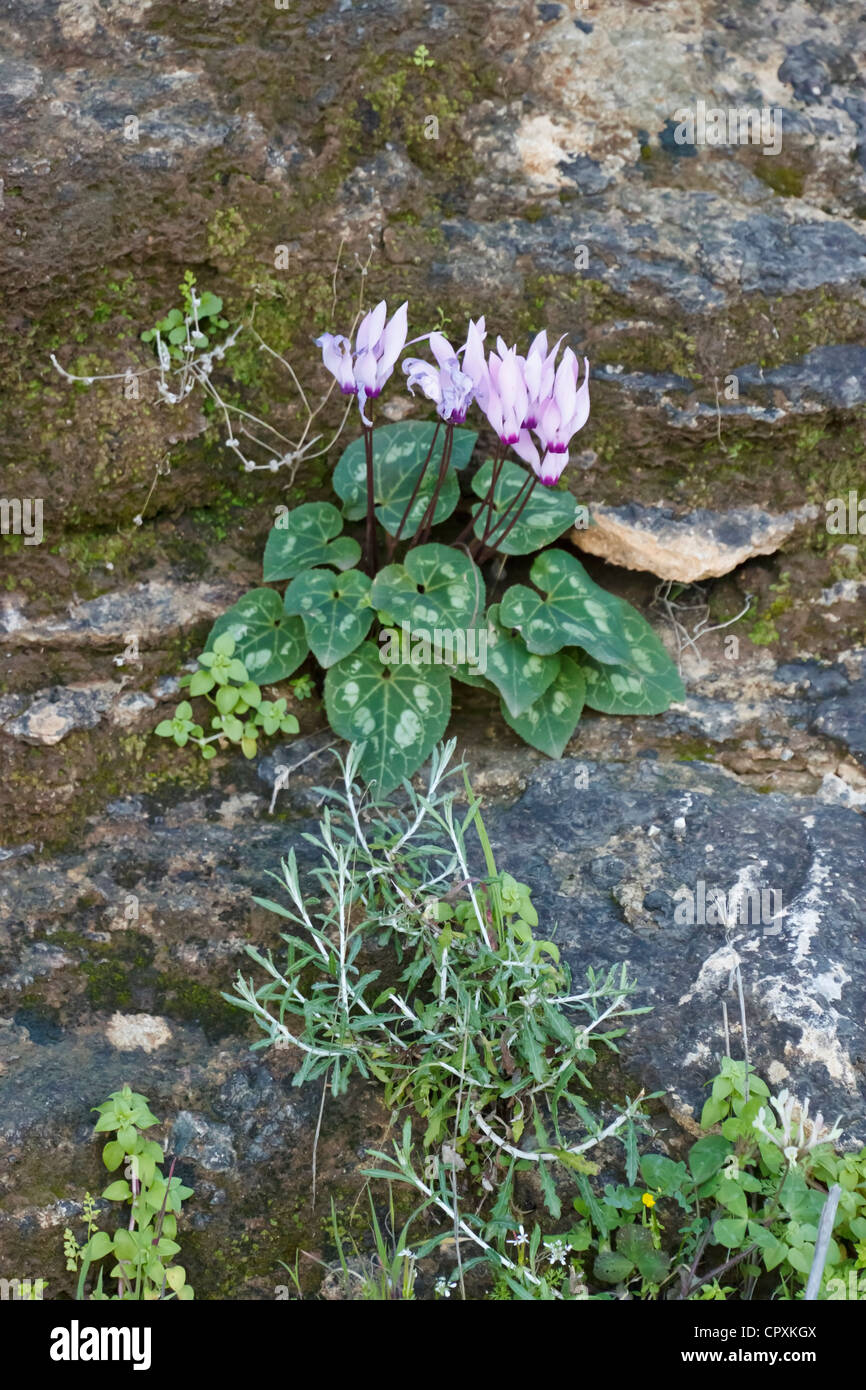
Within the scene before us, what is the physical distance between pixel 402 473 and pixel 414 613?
459 mm

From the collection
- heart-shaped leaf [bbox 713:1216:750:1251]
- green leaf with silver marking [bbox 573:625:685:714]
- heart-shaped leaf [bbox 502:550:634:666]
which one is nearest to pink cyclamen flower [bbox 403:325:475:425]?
heart-shaped leaf [bbox 502:550:634:666]

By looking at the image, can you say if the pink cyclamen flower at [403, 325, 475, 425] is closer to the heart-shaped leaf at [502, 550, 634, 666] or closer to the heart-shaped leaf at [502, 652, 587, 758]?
the heart-shaped leaf at [502, 550, 634, 666]

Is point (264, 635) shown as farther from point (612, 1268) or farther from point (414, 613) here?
point (612, 1268)

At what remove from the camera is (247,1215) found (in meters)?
2.18

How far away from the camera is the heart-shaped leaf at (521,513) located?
9.96 ft

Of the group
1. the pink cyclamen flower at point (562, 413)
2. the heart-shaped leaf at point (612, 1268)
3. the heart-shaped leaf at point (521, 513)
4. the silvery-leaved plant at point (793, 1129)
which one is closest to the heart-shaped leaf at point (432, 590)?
the heart-shaped leaf at point (521, 513)

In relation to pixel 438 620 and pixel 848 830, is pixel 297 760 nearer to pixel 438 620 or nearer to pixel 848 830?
pixel 438 620

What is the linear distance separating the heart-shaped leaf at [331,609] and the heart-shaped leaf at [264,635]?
0.06 m

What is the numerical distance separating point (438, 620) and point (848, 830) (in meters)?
1.09

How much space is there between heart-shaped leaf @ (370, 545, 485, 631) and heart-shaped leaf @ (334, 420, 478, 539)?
0.14 m

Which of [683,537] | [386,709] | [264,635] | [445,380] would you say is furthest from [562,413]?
[264,635]

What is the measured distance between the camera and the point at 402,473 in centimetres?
312

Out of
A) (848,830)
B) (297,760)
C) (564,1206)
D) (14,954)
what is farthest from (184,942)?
(848,830)

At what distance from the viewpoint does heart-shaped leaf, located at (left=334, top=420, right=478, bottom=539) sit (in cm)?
309
